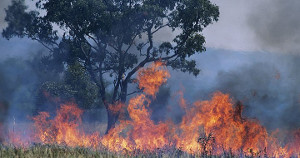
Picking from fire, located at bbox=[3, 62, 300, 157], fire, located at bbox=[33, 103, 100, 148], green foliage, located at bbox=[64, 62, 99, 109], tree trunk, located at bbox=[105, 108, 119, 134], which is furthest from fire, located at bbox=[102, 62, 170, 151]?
→ green foliage, located at bbox=[64, 62, 99, 109]

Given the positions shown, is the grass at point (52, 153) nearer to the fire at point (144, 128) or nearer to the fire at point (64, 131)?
the fire at point (144, 128)

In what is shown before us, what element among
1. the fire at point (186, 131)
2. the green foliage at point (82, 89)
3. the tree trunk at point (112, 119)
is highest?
the green foliage at point (82, 89)

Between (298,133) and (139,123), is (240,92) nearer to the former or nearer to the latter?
(298,133)

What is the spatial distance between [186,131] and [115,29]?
32.0ft

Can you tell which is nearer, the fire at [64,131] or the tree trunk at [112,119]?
the fire at [64,131]

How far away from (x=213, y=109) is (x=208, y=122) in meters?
0.95

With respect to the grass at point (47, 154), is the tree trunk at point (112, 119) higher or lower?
higher

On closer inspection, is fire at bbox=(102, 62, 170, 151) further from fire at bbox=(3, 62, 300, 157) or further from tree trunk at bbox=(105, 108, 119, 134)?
tree trunk at bbox=(105, 108, 119, 134)

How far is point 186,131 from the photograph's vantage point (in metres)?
24.9

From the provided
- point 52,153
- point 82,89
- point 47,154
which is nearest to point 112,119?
point 82,89

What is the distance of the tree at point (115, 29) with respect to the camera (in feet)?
88.7

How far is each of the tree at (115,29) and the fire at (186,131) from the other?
163cm

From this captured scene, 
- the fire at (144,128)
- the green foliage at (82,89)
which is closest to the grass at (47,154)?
the fire at (144,128)

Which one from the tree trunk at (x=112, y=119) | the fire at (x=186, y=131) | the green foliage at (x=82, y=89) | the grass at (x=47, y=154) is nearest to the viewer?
the grass at (x=47, y=154)
